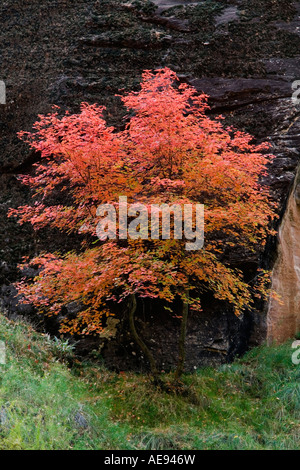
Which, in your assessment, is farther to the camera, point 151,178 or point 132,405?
point 132,405

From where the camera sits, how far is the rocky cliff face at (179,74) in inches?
441

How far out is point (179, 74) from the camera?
40.5 feet

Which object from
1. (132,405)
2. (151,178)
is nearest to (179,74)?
(151,178)

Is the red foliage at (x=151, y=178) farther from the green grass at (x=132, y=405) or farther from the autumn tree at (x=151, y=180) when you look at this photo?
the green grass at (x=132, y=405)

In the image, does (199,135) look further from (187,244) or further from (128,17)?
(128,17)

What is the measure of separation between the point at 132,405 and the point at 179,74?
30.3 ft

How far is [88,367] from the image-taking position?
30.2 ft

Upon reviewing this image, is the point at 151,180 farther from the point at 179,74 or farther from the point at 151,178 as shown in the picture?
the point at 179,74

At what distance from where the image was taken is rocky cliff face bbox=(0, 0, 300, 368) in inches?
441

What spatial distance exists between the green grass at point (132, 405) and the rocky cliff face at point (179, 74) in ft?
4.86

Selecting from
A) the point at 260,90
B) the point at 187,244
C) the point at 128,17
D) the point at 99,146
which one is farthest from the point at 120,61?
the point at 187,244

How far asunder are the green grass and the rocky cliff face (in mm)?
1483

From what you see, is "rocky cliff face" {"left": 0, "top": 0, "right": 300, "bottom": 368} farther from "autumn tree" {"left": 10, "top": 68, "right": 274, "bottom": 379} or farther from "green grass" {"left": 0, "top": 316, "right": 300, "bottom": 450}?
"autumn tree" {"left": 10, "top": 68, "right": 274, "bottom": 379}
